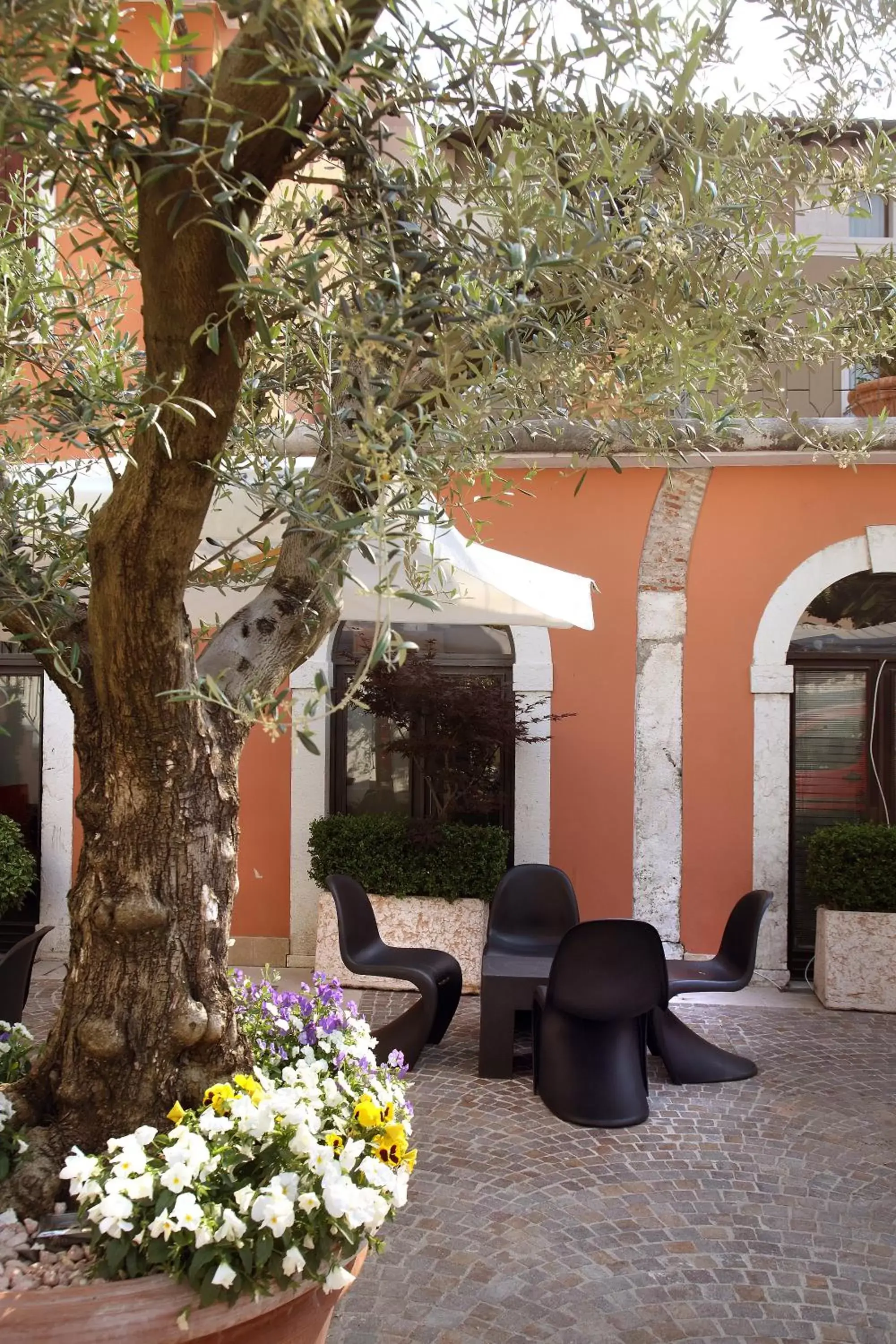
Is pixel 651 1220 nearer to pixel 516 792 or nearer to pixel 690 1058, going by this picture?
pixel 690 1058

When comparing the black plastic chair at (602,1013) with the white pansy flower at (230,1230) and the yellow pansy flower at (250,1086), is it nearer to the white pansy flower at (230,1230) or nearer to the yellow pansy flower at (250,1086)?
the yellow pansy flower at (250,1086)

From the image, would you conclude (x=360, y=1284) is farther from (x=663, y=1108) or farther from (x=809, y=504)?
(x=809, y=504)

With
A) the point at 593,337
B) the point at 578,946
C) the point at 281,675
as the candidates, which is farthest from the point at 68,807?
the point at 593,337

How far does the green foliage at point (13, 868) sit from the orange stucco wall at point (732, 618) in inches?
174

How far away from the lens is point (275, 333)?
252 centimetres

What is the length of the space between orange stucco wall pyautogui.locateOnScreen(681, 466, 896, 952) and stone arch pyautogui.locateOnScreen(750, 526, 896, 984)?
53 millimetres

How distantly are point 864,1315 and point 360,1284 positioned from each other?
152 cm

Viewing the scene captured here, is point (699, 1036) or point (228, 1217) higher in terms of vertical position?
point (228, 1217)

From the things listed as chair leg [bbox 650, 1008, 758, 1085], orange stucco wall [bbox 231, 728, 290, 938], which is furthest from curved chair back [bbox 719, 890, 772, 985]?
orange stucco wall [bbox 231, 728, 290, 938]

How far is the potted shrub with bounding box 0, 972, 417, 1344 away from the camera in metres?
2.17

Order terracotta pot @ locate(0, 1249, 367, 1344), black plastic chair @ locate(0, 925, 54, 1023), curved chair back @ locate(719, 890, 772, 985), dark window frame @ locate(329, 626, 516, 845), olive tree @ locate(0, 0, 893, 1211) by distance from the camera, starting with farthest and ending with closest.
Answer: dark window frame @ locate(329, 626, 516, 845) < curved chair back @ locate(719, 890, 772, 985) < black plastic chair @ locate(0, 925, 54, 1023) < terracotta pot @ locate(0, 1249, 367, 1344) < olive tree @ locate(0, 0, 893, 1211)

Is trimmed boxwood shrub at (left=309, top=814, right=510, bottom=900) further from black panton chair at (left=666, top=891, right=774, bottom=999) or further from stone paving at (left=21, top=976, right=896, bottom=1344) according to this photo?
black panton chair at (left=666, top=891, right=774, bottom=999)

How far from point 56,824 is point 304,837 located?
1.77m

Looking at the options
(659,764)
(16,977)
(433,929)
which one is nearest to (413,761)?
(433,929)
